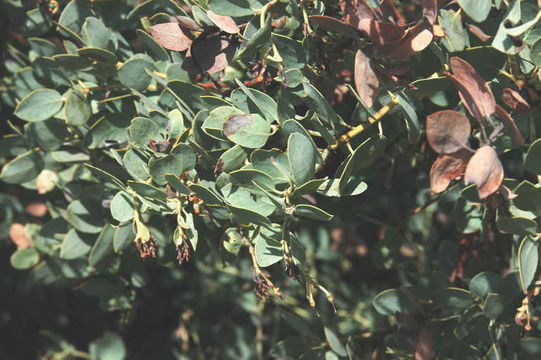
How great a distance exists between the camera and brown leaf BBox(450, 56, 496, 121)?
3.16 feet

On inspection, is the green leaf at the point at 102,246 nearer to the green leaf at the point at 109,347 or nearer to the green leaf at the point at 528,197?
the green leaf at the point at 109,347

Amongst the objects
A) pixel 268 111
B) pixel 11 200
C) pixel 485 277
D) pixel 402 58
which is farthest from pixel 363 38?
pixel 11 200

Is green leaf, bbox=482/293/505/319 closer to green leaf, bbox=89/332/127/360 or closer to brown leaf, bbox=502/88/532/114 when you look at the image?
brown leaf, bbox=502/88/532/114

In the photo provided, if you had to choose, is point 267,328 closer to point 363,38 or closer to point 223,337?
point 223,337

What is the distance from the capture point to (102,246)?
134 cm

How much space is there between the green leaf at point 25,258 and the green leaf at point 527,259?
104 centimetres

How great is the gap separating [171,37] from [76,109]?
260mm

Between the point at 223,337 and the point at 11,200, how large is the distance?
2.07 ft

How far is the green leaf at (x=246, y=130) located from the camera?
1.05 m

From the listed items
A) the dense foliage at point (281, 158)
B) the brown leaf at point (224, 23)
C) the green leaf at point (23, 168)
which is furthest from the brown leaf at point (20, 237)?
the brown leaf at point (224, 23)

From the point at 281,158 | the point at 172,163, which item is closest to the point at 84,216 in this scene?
the point at 172,163

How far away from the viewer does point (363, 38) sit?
1.04 m

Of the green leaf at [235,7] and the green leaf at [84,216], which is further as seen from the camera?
the green leaf at [84,216]

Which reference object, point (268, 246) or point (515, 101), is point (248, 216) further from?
point (515, 101)
